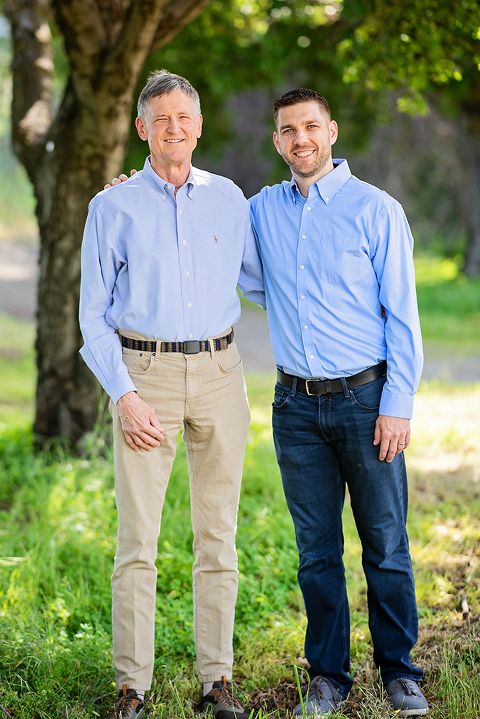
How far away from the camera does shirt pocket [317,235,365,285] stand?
8.43 feet

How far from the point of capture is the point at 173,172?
2.58 meters

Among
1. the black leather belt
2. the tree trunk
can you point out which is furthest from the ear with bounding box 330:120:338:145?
the tree trunk

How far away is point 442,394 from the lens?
24.4ft

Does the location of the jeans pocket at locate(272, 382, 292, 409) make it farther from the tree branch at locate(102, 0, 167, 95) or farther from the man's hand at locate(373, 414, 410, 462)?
the tree branch at locate(102, 0, 167, 95)

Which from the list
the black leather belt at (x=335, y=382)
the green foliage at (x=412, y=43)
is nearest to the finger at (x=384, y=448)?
the black leather belt at (x=335, y=382)

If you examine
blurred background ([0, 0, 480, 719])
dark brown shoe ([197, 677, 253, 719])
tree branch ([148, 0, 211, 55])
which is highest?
tree branch ([148, 0, 211, 55])

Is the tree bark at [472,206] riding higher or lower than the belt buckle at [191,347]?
higher

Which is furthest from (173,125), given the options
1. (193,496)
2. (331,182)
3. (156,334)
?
(193,496)

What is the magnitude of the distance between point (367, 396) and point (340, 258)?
1.75ft

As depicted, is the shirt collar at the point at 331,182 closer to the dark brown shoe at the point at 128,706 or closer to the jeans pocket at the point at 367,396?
the jeans pocket at the point at 367,396

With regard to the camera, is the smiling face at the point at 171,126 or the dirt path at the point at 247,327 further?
the dirt path at the point at 247,327

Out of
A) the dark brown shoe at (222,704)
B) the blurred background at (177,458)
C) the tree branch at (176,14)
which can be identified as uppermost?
the tree branch at (176,14)

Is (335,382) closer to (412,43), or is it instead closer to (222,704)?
(222,704)

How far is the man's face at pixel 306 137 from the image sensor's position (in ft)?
8.36
